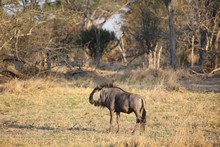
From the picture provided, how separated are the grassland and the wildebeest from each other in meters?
0.46

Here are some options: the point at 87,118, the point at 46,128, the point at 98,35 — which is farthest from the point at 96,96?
the point at 98,35

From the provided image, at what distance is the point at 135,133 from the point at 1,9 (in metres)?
9.79

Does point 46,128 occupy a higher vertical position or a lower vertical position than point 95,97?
lower

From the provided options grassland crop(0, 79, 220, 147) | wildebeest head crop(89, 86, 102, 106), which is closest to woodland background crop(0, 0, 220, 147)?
grassland crop(0, 79, 220, 147)

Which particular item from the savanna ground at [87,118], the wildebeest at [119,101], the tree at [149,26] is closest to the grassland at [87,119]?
the savanna ground at [87,118]

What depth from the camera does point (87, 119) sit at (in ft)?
36.6

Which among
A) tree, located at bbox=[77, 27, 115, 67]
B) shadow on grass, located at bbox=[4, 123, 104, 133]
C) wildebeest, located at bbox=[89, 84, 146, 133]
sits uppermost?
tree, located at bbox=[77, 27, 115, 67]

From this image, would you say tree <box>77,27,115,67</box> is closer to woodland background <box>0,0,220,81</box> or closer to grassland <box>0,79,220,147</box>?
woodland background <box>0,0,220,81</box>

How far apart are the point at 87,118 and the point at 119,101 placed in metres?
2.35

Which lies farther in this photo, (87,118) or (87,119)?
(87,118)

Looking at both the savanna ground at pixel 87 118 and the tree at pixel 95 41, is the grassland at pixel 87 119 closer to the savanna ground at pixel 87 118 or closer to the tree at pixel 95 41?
the savanna ground at pixel 87 118

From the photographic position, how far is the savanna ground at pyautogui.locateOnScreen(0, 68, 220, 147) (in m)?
8.12

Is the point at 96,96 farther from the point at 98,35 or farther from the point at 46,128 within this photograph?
the point at 98,35

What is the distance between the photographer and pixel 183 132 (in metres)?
8.42
